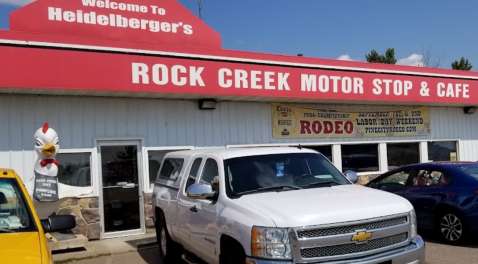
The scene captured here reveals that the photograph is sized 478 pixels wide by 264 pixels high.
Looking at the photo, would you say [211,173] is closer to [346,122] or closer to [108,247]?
[108,247]

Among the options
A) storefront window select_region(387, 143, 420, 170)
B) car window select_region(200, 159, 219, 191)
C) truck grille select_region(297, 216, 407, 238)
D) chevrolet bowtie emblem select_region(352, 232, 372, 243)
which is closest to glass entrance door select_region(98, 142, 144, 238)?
car window select_region(200, 159, 219, 191)

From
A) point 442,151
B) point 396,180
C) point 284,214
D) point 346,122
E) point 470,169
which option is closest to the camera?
point 284,214

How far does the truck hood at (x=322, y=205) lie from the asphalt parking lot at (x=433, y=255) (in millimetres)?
2601

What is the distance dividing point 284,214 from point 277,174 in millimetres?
1283

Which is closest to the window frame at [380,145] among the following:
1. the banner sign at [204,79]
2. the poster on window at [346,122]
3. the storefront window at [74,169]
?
the poster on window at [346,122]

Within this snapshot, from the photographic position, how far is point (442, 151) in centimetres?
1476

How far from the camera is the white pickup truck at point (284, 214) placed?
15.0 feet

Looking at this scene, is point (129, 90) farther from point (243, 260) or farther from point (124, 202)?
point (243, 260)

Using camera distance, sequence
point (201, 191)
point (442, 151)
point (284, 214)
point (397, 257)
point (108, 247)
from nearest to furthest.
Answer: point (284, 214)
point (397, 257)
point (201, 191)
point (108, 247)
point (442, 151)

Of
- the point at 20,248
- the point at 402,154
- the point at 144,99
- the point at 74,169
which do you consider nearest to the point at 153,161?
the point at 144,99

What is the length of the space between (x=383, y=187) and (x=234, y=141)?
3601 mm

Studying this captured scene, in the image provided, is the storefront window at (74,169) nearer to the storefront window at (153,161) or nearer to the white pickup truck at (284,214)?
the storefront window at (153,161)

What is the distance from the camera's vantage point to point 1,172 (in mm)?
4910

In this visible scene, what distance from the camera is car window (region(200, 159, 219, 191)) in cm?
601
